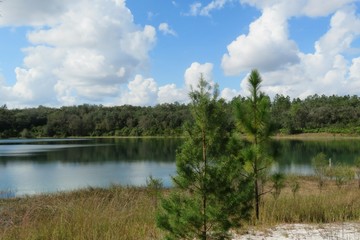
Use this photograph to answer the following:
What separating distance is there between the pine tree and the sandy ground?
789mm

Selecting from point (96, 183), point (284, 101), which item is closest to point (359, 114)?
point (284, 101)

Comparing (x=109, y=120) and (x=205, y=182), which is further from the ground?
(x=109, y=120)

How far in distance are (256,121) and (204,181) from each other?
3.34 m

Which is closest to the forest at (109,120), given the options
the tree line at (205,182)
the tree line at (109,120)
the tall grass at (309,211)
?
the tree line at (109,120)

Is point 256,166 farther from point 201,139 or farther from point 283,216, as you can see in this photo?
point 201,139

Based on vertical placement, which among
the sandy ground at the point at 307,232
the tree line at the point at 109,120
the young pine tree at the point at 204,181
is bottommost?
the sandy ground at the point at 307,232

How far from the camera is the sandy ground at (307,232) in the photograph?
5.88 meters

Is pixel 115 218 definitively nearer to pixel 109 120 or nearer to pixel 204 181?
pixel 204 181

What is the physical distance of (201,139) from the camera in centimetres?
431

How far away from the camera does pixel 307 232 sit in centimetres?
625

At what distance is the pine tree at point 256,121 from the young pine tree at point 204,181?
A: 2.85 meters

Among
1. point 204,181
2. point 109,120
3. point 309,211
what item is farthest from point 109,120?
point 204,181

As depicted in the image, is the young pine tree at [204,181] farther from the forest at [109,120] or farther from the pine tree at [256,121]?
the forest at [109,120]

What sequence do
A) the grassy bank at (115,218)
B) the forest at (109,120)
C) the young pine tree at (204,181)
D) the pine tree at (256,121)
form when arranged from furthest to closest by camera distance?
the forest at (109,120) < the pine tree at (256,121) < the grassy bank at (115,218) < the young pine tree at (204,181)
